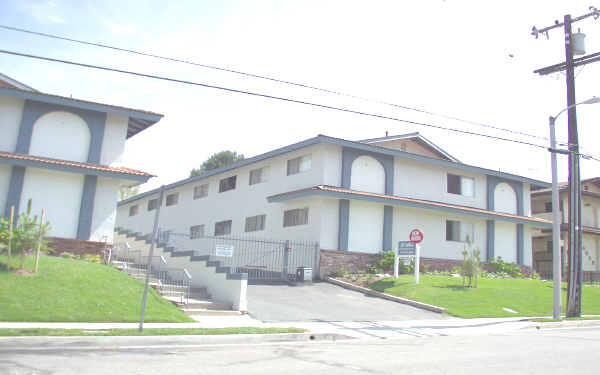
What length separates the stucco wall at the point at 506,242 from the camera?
100 ft

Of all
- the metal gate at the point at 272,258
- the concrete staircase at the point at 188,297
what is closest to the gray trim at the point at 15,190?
the concrete staircase at the point at 188,297

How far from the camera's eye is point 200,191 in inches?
1378

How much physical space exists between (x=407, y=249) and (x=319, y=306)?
630 centimetres

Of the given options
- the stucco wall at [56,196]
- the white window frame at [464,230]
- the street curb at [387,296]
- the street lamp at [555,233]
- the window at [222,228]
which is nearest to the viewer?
the street lamp at [555,233]

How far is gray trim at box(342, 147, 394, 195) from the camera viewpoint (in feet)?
83.8

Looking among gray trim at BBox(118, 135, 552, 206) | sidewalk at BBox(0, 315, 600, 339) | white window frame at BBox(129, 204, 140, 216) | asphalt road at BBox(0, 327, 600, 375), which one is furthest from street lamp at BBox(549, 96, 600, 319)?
white window frame at BBox(129, 204, 140, 216)

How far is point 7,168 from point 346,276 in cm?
1429

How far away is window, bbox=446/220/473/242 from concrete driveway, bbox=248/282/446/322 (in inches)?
371

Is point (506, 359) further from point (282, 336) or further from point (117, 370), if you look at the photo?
point (117, 370)

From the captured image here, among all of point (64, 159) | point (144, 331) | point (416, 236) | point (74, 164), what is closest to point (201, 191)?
point (64, 159)

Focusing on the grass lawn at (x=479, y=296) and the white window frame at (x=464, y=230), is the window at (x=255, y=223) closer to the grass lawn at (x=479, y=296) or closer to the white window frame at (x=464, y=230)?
the grass lawn at (x=479, y=296)

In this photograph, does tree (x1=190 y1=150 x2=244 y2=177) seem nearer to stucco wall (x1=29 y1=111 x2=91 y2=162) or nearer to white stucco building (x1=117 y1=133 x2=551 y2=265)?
white stucco building (x1=117 y1=133 x2=551 y2=265)

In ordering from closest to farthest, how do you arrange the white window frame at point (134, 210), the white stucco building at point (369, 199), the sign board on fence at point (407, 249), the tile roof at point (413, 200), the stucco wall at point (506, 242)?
the sign board on fence at point (407, 249) < the tile roof at point (413, 200) < the white stucco building at point (369, 199) < the stucco wall at point (506, 242) < the white window frame at point (134, 210)

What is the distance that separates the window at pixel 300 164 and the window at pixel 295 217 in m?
2.05
